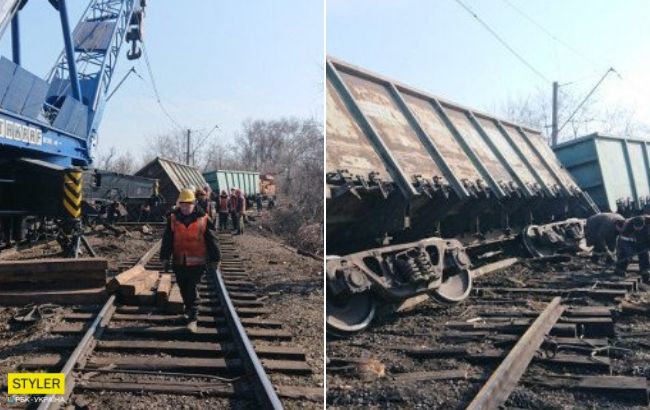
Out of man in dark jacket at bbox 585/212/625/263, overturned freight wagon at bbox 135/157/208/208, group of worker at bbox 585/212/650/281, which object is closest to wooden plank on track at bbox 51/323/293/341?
group of worker at bbox 585/212/650/281

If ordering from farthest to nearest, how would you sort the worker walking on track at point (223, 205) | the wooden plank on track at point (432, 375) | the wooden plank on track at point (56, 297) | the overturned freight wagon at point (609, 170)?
the worker walking on track at point (223, 205)
the overturned freight wagon at point (609, 170)
the wooden plank on track at point (56, 297)
the wooden plank on track at point (432, 375)

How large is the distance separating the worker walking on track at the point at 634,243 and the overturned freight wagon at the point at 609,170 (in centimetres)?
489

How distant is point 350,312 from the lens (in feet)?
16.5

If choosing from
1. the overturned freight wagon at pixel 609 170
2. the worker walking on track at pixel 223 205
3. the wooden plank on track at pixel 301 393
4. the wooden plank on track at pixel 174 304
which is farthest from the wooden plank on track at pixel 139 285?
the worker walking on track at pixel 223 205

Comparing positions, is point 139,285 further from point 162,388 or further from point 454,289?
point 454,289

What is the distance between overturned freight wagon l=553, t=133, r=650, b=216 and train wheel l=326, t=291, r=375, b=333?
31.8ft

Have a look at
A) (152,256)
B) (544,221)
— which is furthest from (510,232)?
(152,256)

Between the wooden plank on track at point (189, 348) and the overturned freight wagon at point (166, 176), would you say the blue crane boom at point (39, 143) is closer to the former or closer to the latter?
the wooden plank on track at point (189, 348)

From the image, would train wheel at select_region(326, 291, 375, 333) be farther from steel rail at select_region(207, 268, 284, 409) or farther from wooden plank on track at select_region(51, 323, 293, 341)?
steel rail at select_region(207, 268, 284, 409)

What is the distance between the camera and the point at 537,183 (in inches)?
427

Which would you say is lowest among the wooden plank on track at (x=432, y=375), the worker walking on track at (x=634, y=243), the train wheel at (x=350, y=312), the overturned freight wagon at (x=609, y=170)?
the wooden plank on track at (x=432, y=375)

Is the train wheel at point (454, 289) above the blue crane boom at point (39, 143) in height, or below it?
below

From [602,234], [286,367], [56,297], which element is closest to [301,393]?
[286,367]

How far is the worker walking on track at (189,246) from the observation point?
16.3 feet
